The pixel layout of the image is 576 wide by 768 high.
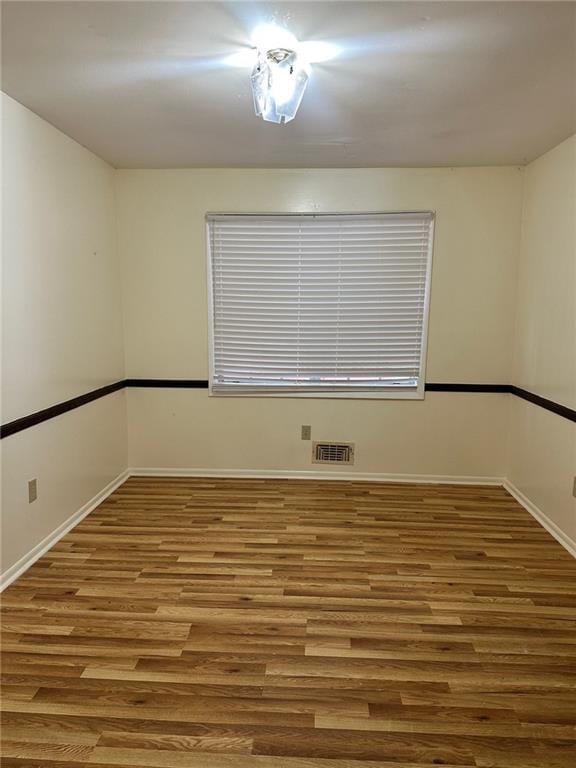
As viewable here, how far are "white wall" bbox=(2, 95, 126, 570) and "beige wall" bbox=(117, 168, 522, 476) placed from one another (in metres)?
0.30

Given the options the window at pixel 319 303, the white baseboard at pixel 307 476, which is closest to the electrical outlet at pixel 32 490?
the white baseboard at pixel 307 476

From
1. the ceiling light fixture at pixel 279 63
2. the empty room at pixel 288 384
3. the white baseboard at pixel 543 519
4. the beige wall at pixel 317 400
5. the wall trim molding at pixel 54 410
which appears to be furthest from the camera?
the beige wall at pixel 317 400

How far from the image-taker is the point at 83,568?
267 centimetres

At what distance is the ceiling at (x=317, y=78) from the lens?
1.67 meters

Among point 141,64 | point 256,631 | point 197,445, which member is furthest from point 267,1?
point 197,445

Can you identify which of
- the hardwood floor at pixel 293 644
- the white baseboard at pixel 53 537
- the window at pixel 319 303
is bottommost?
the hardwood floor at pixel 293 644

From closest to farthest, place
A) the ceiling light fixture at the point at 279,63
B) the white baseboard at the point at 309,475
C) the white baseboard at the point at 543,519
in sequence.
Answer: the ceiling light fixture at the point at 279,63 → the white baseboard at the point at 543,519 → the white baseboard at the point at 309,475

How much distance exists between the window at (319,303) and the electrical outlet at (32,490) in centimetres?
159

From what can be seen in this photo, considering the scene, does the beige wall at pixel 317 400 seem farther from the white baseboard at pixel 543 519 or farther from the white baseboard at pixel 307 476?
the white baseboard at pixel 543 519

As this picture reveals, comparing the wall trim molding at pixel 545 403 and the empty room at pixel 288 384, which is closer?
the empty room at pixel 288 384

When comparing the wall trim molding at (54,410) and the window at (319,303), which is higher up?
the window at (319,303)

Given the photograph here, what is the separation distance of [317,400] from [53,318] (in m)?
2.01

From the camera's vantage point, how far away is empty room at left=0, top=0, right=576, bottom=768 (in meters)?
1.73

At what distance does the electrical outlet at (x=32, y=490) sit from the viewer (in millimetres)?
2678
